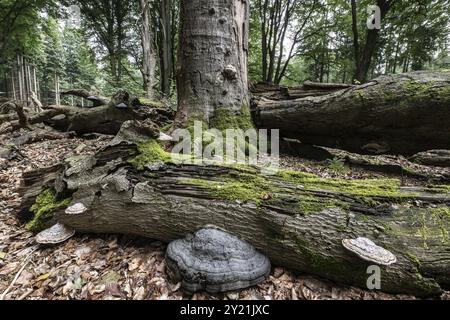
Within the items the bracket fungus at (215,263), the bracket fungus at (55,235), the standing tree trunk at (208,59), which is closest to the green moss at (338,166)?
the standing tree trunk at (208,59)

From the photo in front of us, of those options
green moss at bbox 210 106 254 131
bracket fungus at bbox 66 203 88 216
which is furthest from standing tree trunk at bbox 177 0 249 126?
bracket fungus at bbox 66 203 88 216

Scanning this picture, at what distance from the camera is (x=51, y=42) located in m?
33.1

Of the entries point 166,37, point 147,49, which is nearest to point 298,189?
point 147,49

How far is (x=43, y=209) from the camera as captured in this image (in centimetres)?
301

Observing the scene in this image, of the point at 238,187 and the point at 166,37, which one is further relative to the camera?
the point at 166,37

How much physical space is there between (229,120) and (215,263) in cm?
255

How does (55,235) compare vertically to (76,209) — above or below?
below

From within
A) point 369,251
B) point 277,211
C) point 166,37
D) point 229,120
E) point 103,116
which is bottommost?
point 369,251

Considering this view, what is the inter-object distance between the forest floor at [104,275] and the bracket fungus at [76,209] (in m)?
0.40

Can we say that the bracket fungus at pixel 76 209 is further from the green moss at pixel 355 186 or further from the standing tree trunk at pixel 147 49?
the standing tree trunk at pixel 147 49

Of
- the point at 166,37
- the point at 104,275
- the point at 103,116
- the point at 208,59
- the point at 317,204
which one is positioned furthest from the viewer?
the point at 166,37

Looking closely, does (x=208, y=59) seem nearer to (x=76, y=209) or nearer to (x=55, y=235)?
(x=76, y=209)

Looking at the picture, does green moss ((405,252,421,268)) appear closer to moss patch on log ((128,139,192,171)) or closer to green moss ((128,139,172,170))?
moss patch on log ((128,139,192,171))
